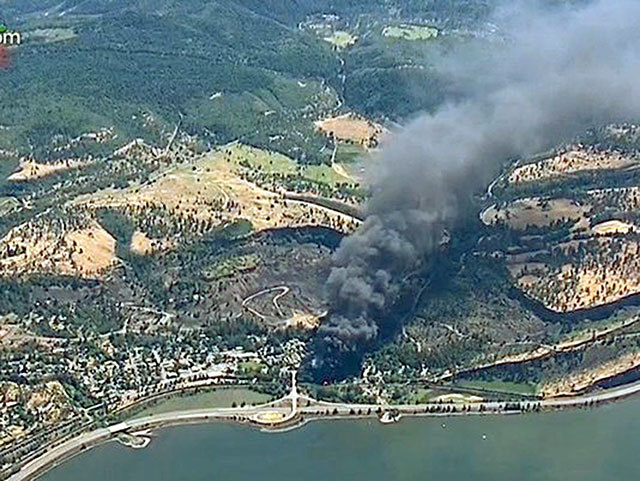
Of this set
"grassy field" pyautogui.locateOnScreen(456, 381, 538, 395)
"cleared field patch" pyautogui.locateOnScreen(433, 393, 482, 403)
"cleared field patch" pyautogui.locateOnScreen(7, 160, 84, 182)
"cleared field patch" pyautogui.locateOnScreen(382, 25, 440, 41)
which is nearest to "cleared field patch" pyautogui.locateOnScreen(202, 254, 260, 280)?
"grassy field" pyautogui.locateOnScreen(456, 381, 538, 395)

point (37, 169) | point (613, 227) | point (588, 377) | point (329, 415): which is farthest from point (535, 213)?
point (37, 169)

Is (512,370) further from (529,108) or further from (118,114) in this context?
(118,114)

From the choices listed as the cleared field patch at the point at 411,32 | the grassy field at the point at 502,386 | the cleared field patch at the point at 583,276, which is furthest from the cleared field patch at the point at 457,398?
the cleared field patch at the point at 411,32

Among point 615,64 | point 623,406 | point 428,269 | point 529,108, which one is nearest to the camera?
point 623,406

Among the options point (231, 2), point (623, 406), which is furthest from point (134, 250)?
point (231, 2)

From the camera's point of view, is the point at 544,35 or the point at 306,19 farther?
the point at 306,19

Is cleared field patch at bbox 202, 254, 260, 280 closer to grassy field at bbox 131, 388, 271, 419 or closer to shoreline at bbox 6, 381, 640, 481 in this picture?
grassy field at bbox 131, 388, 271, 419

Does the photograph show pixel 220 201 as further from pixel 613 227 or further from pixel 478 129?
pixel 613 227
